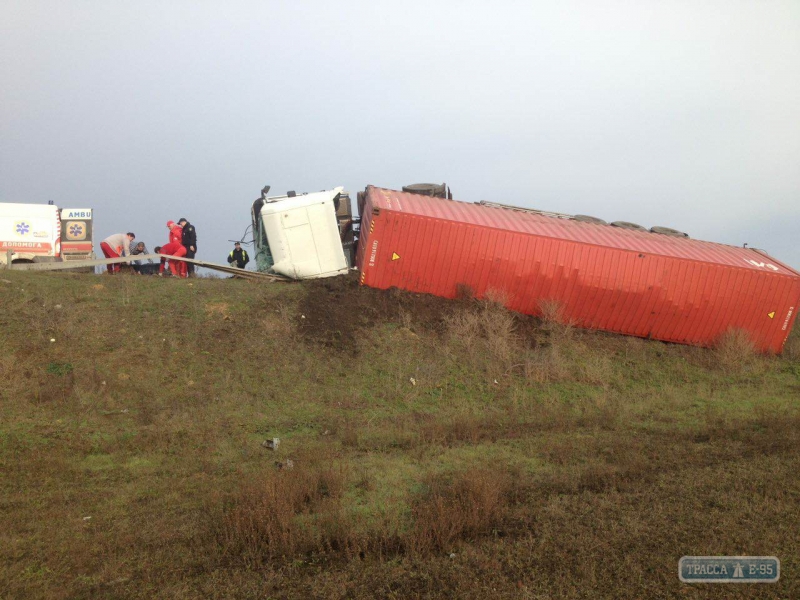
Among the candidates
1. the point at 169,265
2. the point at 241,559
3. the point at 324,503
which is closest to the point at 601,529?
the point at 324,503

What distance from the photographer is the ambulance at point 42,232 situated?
1767cm

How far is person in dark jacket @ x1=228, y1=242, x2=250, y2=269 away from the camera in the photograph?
19094mm

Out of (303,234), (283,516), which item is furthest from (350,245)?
(283,516)

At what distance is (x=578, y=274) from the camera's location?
1642 cm

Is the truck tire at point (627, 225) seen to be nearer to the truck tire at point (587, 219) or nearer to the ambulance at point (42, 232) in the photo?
the truck tire at point (587, 219)

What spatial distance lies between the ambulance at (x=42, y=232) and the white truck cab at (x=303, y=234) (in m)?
5.12

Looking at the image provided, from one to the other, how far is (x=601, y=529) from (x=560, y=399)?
6985 millimetres

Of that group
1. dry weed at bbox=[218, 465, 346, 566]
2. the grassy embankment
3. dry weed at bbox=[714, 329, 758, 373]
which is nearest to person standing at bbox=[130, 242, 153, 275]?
the grassy embankment

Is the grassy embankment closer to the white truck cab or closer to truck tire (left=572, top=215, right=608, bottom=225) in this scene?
the white truck cab

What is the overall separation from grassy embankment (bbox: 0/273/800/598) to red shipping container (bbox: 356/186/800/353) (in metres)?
0.57

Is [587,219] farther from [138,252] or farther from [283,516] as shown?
[283,516]

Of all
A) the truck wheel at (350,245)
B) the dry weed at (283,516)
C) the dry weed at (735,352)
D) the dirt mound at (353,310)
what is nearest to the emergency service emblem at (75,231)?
the dirt mound at (353,310)

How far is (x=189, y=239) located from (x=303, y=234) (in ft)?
11.5

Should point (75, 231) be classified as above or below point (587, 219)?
below
